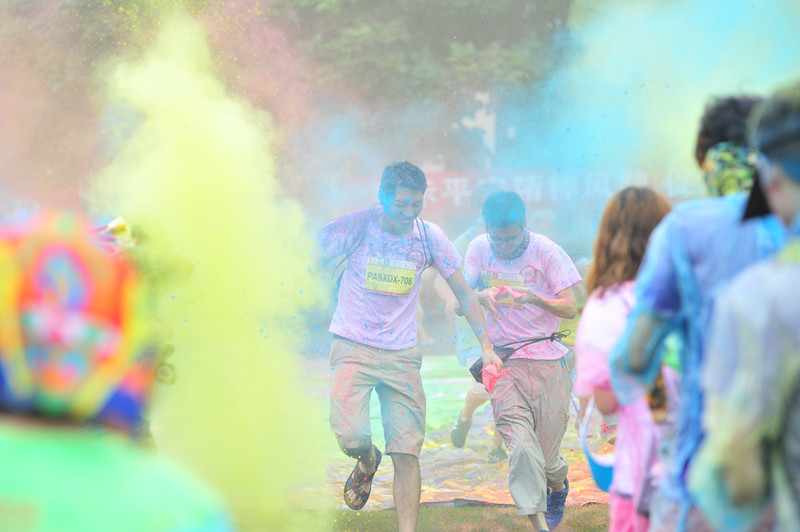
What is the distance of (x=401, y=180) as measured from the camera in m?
5.25

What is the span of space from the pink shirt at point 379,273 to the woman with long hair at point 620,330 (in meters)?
2.48

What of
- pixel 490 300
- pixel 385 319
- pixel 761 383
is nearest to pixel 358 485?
pixel 385 319

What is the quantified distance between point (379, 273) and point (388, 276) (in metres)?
0.06

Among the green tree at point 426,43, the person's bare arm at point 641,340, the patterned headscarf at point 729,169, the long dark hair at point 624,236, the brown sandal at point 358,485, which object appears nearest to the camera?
the person's bare arm at point 641,340

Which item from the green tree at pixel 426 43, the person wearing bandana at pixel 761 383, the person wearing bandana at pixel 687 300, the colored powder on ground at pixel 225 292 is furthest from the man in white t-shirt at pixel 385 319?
the green tree at pixel 426 43

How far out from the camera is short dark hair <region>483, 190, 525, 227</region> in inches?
213

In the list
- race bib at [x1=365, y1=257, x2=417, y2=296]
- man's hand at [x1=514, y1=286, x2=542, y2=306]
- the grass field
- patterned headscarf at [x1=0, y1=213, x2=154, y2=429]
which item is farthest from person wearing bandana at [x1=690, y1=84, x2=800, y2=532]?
the grass field

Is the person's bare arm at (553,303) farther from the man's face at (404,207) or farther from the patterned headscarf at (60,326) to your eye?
the patterned headscarf at (60,326)

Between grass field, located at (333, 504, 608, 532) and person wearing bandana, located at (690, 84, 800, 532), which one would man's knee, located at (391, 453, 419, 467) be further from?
person wearing bandana, located at (690, 84, 800, 532)

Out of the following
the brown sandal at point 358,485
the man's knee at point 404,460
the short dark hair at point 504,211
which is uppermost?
the short dark hair at point 504,211

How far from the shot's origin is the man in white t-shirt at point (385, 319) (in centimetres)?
502

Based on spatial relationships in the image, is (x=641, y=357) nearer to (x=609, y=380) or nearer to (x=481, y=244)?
(x=609, y=380)

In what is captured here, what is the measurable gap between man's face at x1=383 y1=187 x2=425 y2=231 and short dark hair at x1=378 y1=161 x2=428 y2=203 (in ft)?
0.09

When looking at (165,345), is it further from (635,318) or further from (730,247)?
(730,247)
